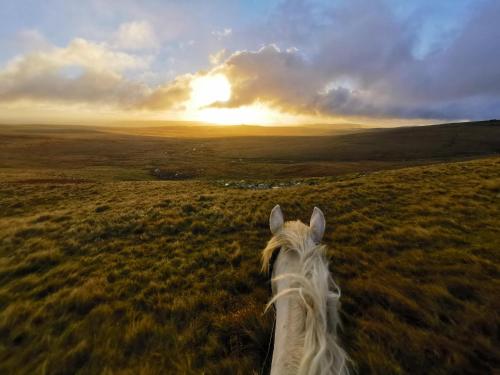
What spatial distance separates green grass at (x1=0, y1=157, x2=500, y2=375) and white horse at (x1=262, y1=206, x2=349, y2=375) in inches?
27.1

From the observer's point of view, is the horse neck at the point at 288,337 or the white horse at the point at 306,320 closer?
the white horse at the point at 306,320

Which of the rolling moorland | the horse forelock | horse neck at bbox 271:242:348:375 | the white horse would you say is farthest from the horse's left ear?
the rolling moorland

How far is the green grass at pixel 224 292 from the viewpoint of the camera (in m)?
2.30

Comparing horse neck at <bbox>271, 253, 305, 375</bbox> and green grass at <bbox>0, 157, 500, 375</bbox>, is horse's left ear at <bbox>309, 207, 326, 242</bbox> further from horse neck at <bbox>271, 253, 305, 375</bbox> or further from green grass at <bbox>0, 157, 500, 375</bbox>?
horse neck at <bbox>271, 253, 305, 375</bbox>

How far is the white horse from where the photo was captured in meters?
1.34

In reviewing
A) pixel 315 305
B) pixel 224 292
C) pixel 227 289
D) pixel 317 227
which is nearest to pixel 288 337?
pixel 315 305

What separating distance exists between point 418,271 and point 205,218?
645cm

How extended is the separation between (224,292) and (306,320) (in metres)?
2.41

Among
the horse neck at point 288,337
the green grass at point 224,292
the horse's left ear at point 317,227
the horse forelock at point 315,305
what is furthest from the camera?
the horse's left ear at point 317,227

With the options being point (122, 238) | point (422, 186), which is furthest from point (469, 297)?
point (422, 186)

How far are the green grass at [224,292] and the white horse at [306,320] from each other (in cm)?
69

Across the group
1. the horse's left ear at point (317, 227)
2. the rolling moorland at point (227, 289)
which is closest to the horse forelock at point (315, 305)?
the horse's left ear at point (317, 227)

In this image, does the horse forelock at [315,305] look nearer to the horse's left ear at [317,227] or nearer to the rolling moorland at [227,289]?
the horse's left ear at [317,227]

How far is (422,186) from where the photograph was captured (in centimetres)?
1076
